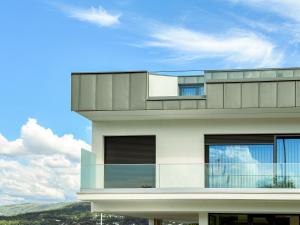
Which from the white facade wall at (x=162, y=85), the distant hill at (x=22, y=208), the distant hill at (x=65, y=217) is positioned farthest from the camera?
the distant hill at (x=22, y=208)

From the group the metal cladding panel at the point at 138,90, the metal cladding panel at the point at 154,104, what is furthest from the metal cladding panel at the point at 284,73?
the metal cladding panel at the point at 138,90

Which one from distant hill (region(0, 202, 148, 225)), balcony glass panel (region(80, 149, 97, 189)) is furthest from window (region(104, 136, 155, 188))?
distant hill (region(0, 202, 148, 225))

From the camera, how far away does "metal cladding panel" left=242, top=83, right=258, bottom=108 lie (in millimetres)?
20578

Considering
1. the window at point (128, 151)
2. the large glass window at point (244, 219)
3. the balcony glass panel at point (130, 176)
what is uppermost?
the window at point (128, 151)

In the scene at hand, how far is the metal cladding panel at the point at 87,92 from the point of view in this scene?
70.2 feet

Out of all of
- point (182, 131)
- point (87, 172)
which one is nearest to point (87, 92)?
point (87, 172)

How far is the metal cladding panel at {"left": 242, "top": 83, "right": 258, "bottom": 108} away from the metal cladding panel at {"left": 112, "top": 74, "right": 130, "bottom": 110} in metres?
3.60

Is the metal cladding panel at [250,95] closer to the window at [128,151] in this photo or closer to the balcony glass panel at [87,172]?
the window at [128,151]

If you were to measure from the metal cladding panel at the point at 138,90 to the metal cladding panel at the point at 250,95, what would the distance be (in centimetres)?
305

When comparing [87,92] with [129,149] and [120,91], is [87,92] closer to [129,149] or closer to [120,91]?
[120,91]

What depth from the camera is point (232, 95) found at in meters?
20.7

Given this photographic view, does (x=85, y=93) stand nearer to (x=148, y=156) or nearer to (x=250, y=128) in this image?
(x=148, y=156)

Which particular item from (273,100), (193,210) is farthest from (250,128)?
(193,210)

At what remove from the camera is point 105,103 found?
2133 cm
